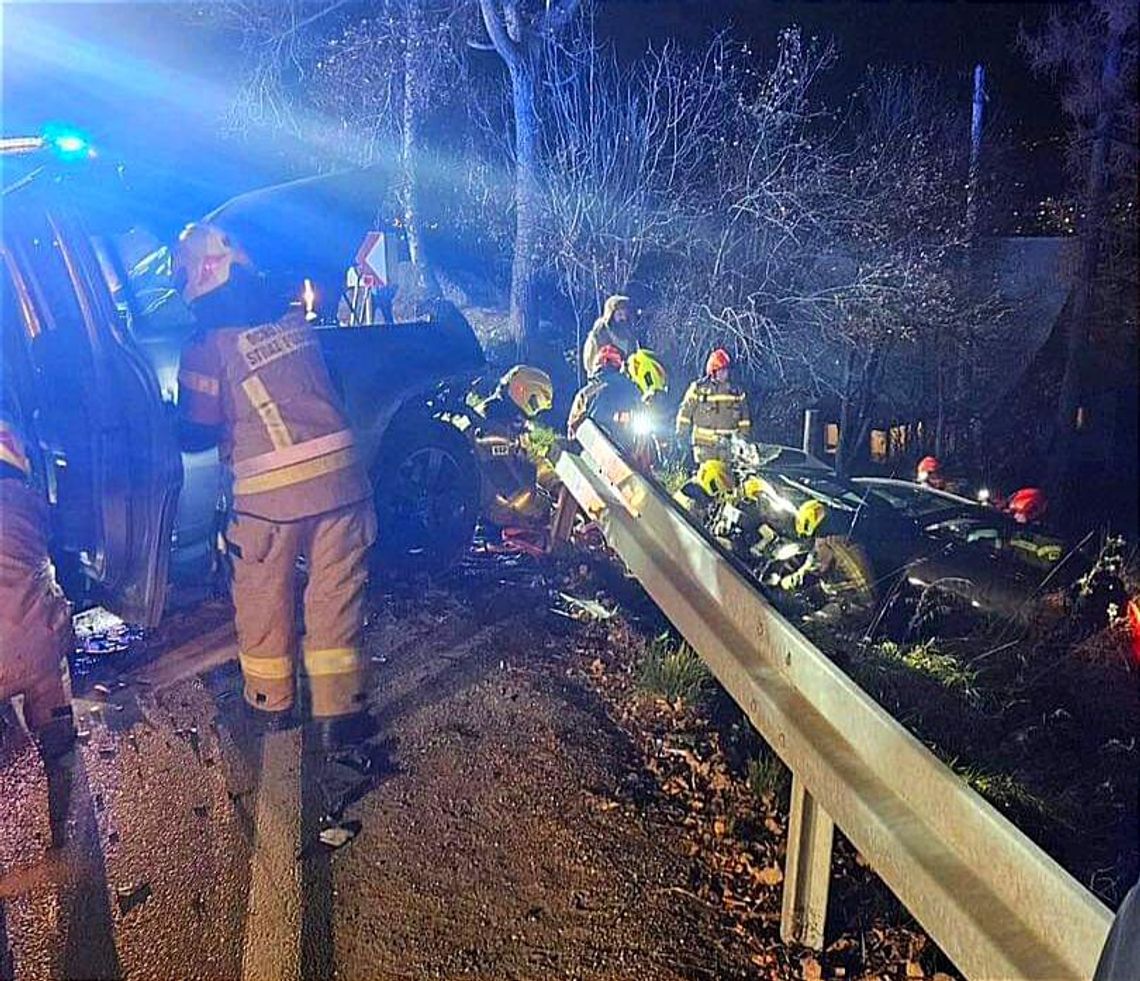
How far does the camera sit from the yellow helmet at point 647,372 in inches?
95.3

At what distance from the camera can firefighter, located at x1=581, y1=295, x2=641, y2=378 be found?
2264 mm

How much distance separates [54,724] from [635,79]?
5.60 feet

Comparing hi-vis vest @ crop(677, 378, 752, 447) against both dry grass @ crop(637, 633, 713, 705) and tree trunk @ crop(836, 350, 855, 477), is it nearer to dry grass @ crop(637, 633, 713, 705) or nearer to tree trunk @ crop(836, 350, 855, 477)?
tree trunk @ crop(836, 350, 855, 477)

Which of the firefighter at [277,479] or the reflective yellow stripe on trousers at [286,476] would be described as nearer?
the firefighter at [277,479]

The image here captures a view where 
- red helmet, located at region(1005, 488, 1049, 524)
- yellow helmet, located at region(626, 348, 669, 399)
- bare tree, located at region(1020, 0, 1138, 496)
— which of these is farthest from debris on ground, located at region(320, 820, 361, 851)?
bare tree, located at region(1020, 0, 1138, 496)

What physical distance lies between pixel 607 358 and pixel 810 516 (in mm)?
1272

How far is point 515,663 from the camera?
106 inches

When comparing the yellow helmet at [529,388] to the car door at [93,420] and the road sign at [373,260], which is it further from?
the car door at [93,420]

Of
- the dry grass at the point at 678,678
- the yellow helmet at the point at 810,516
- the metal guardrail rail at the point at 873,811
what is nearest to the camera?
the metal guardrail rail at the point at 873,811

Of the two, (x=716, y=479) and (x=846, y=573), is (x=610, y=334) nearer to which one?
(x=716, y=479)

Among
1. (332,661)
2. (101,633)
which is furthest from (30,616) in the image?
(332,661)

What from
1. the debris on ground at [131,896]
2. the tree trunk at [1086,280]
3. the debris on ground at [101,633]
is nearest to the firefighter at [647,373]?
the debris on ground at [101,633]

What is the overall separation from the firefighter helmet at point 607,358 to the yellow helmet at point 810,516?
1157mm

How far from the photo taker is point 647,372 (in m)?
2.48
